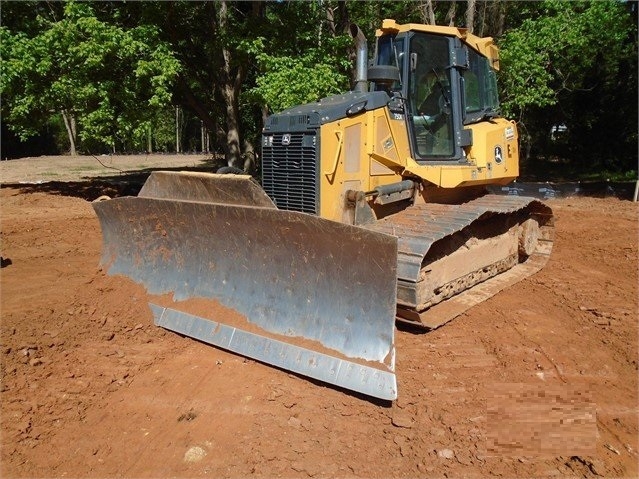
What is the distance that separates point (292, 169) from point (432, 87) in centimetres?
182

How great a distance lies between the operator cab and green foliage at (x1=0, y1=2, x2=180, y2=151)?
6197 mm

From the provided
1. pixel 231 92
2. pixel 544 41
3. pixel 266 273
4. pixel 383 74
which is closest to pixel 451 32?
pixel 383 74

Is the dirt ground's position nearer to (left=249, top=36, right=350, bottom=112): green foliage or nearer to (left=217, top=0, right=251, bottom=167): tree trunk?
(left=249, top=36, right=350, bottom=112): green foliage

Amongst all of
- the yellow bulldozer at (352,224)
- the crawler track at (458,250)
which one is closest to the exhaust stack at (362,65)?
the yellow bulldozer at (352,224)

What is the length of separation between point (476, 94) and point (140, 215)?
394 cm

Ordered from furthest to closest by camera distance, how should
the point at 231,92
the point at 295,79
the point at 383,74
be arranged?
the point at 231,92 → the point at 295,79 → the point at 383,74

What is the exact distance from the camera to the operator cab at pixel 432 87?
5.36 m

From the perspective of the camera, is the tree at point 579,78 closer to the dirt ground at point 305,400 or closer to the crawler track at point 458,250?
the crawler track at point 458,250

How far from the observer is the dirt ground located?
9.87 feet

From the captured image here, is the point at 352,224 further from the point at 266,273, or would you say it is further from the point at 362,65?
the point at 362,65

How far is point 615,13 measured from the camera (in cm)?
1341

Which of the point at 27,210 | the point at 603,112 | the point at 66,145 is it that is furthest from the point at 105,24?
the point at 66,145

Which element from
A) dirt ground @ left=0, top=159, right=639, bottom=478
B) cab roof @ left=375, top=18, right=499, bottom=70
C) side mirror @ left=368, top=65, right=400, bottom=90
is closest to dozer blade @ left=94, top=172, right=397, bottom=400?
dirt ground @ left=0, top=159, right=639, bottom=478

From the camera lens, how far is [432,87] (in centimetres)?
551
